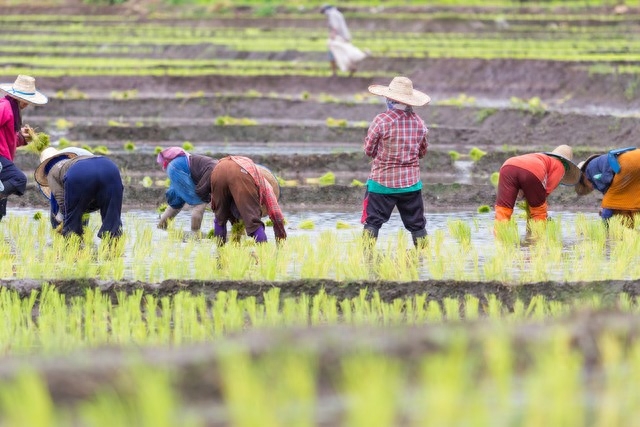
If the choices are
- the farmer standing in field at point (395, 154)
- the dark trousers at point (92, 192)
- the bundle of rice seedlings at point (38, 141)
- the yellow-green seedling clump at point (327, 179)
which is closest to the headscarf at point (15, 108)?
the bundle of rice seedlings at point (38, 141)

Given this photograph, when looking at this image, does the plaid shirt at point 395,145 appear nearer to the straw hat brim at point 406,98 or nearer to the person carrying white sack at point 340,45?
the straw hat brim at point 406,98

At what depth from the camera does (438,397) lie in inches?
164

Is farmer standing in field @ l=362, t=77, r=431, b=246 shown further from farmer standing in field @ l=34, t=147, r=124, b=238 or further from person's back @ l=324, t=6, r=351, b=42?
person's back @ l=324, t=6, r=351, b=42

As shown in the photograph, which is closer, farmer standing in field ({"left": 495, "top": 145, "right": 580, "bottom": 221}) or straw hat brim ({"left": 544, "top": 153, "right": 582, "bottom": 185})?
Result: farmer standing in field ({"left": 495, "top": 145, "right": 580, "bottom": 221})

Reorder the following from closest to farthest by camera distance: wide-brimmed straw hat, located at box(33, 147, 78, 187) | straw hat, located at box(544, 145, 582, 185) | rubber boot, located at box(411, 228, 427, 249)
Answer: rubber boot, located at box(411, 228, 427, 249), wide-brimmed straw hat, located at box(33, 147, 78, 187), straw hat, located at box(544, 145, 582, 185)

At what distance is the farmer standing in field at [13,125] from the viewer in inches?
393

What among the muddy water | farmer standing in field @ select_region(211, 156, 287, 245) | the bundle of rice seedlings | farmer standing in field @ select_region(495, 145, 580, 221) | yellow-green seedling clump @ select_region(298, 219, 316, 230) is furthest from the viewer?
yellow-green seedling clump @ select_region(298, 219, 316, 230)

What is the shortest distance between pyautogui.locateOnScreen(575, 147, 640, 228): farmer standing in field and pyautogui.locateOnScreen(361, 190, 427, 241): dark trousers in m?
1.51

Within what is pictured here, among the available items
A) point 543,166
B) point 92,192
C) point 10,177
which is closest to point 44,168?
point 92,192

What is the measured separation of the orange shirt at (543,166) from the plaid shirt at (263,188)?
1840 millimetres

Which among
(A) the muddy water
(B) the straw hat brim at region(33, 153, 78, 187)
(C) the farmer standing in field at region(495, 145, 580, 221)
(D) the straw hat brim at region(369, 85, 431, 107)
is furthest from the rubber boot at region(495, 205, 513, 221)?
(B) the straw hat brim at region(33, 153, 78, 187)

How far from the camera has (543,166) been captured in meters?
9.85

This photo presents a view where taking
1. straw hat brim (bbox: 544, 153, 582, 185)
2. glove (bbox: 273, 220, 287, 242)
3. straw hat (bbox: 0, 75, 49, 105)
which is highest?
straw hat (bbox: 0, 75, 49, 105)

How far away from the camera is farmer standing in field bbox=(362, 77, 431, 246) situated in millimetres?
9164
